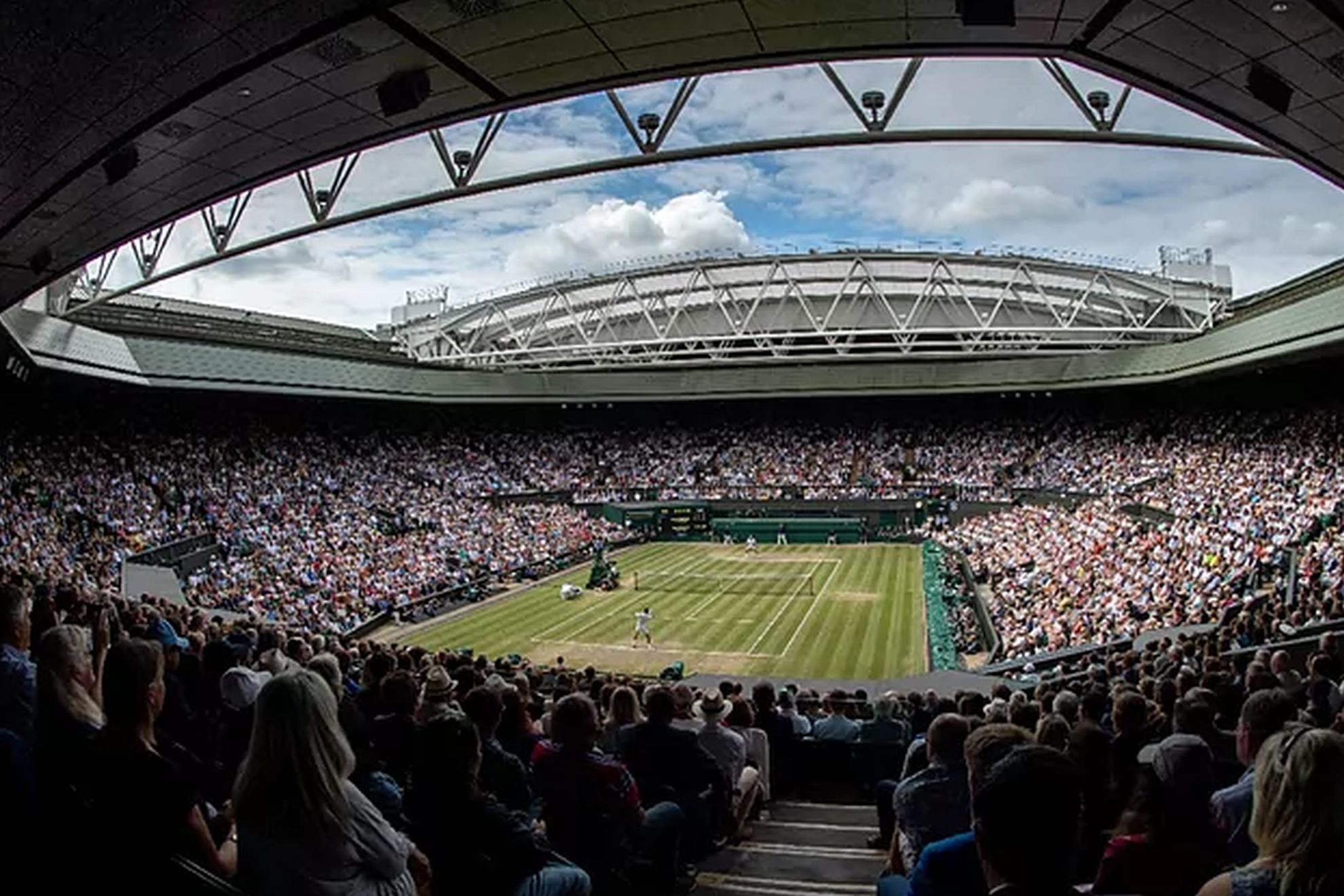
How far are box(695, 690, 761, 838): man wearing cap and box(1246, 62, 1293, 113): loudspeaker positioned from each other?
5.95m

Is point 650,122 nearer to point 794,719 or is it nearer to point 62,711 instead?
point 794,719

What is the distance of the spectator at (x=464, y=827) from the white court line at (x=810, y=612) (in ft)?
83.1

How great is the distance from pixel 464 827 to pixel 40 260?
12.0 m

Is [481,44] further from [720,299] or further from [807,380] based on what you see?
[807,380]

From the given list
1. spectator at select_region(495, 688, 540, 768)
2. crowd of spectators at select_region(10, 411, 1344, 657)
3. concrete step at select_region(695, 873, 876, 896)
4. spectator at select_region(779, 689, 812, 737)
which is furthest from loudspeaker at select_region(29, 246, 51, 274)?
crowd of spectators at select_region(10, 411, 1344, 657)

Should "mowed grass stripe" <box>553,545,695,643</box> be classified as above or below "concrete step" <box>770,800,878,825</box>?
below

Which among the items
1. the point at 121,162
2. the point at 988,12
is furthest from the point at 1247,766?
the point at 121,162

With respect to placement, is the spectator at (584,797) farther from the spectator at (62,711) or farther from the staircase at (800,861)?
the spectator at (62,711)

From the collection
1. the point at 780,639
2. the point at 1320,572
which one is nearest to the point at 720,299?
the point at 780,639

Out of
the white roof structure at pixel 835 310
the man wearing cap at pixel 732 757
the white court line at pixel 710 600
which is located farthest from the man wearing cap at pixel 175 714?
the white roof structure at pixel 835 310

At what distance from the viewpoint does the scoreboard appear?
5525 centimetres

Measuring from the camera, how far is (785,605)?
3559 cm

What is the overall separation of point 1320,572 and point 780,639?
14754mm

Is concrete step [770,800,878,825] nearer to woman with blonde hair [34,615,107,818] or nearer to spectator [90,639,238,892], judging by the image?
woman with blonde hair [34,615,107,818]
